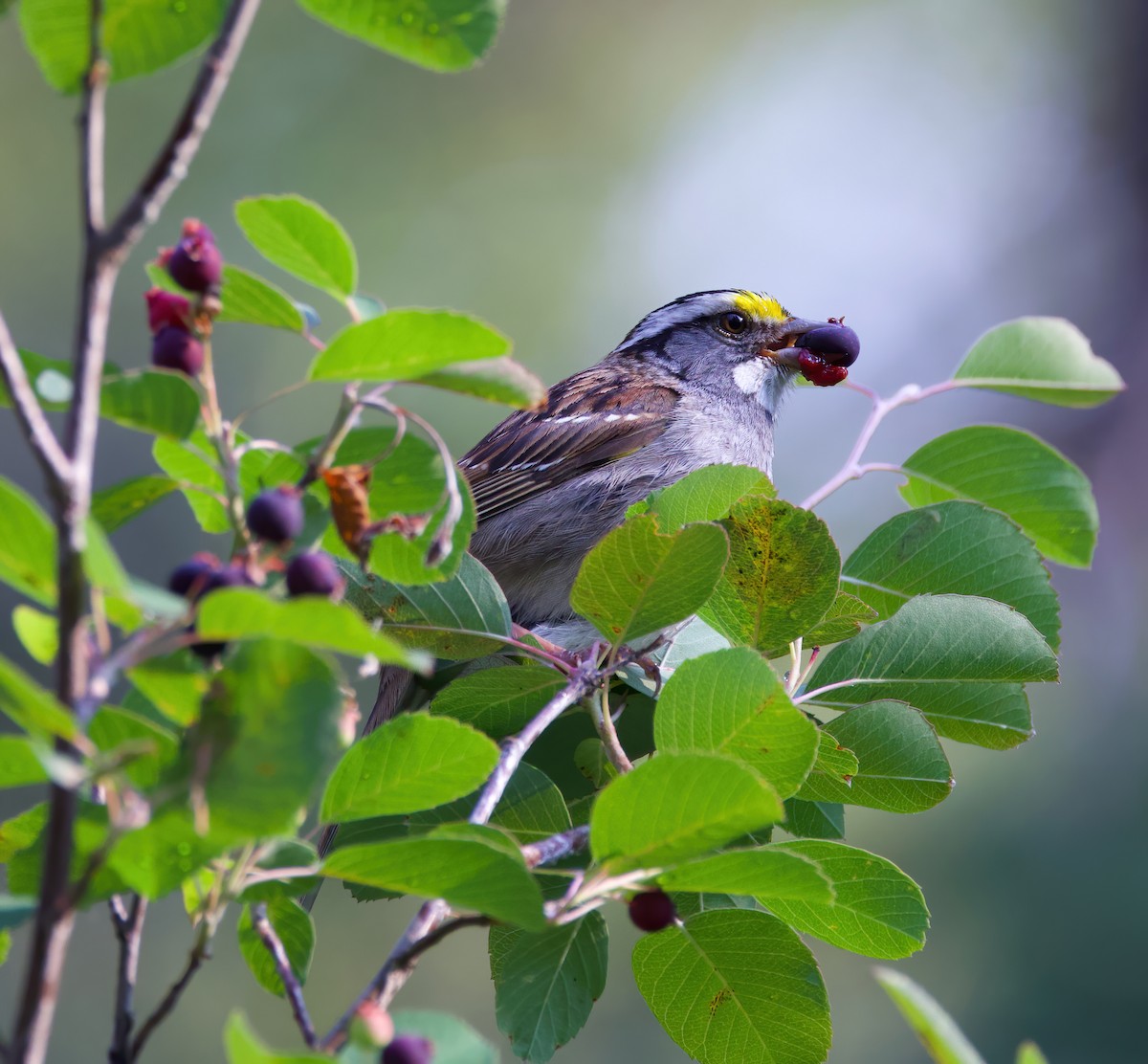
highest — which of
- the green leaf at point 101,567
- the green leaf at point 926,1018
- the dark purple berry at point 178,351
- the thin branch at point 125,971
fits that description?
the dark purple berry at point 178,351

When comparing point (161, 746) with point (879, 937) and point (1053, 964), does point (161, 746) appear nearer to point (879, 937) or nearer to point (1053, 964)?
point (879, 937)

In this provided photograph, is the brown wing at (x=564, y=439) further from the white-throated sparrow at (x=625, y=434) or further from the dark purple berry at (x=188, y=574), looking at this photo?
the dark purple berry at (x=188, y=574)

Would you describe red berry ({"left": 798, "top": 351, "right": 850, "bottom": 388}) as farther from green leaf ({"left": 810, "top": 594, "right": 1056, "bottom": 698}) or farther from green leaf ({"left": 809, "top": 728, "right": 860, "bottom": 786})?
green leaf ({"left": 809, "top": 728, "right": 860, "bottom": 786})

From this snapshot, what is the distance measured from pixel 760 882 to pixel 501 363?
0.60 m

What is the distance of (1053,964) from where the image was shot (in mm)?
6031

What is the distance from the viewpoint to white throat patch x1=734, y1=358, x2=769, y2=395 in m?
4.56

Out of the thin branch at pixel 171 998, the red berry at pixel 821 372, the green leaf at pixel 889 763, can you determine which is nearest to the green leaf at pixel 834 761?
the green leaf at pixel 889 763

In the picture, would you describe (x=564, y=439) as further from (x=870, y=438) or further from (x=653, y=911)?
(x=653, y=911)

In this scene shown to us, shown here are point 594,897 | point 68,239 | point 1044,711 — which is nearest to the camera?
point 594,897

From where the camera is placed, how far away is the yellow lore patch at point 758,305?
4.70 meters

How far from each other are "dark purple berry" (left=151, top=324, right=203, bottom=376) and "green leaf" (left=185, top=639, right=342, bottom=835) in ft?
1.35

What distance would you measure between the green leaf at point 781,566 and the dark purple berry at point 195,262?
0.82 meters

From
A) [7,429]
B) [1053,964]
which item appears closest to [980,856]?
[1053,964]

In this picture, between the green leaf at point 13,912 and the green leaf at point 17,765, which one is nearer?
the green leaf at point 17,765
